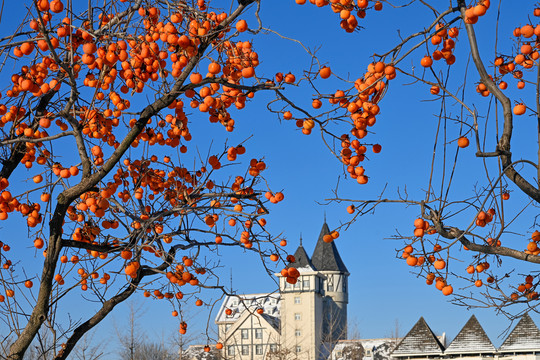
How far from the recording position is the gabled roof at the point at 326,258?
62.0m

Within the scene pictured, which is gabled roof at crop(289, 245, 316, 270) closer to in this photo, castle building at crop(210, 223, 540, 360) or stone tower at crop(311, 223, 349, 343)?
castle building at crop(210, 223, 540, 360)

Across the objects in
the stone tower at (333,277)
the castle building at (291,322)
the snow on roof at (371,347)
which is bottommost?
the snow on roof at (371,347)

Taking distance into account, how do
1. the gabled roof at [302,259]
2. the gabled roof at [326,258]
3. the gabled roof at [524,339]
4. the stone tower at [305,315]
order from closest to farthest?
the gabled roof at [524,339]
the stone tower at [305,315]
the gabled roof at [302,259]
the gabled roof at [326,258]

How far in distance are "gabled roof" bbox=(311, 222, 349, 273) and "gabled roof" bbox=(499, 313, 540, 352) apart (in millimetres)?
36509

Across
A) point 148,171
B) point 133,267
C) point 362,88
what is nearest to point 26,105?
point 148,171

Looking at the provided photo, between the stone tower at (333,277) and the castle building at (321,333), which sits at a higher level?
the stone tower at (333,277)

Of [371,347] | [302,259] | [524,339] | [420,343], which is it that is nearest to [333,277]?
[302,259]

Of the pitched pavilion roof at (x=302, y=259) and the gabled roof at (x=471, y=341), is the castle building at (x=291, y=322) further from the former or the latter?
the gabled roof at (x=471, y=341)

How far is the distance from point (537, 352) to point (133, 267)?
79.5 feet

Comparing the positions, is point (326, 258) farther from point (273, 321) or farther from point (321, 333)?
point (273, 321)

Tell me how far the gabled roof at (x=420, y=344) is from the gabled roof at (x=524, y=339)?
2604mm

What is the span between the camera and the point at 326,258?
6275cm

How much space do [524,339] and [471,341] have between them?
2.13 metres

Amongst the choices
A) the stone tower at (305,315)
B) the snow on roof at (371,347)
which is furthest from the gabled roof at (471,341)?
the stone tower at (305,315)
